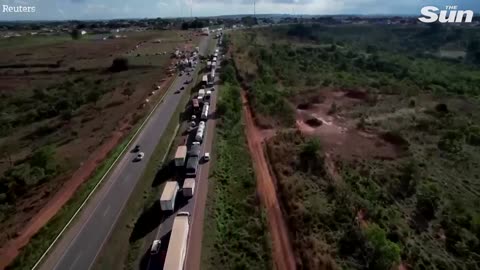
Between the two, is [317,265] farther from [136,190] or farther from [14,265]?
[14,265]

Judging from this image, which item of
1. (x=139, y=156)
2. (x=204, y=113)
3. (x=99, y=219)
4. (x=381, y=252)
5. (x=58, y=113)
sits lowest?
(x=58, y=113)

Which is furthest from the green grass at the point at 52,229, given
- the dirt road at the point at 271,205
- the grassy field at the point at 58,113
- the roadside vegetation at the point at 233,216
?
the dirt road at the point at 271,205

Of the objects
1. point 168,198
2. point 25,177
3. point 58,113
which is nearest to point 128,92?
point 58,113

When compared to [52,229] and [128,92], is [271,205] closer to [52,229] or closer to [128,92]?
[52,229]

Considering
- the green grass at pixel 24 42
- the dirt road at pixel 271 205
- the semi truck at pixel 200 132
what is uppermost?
the green grass at pixel 24 42

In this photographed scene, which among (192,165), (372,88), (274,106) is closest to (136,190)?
(192,165)

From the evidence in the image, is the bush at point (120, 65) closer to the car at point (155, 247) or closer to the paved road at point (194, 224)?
the paved road at point (194, 224)

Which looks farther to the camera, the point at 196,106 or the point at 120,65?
the point at 120,65

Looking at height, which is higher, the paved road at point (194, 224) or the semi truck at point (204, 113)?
the semi truck at point (204, 113)
